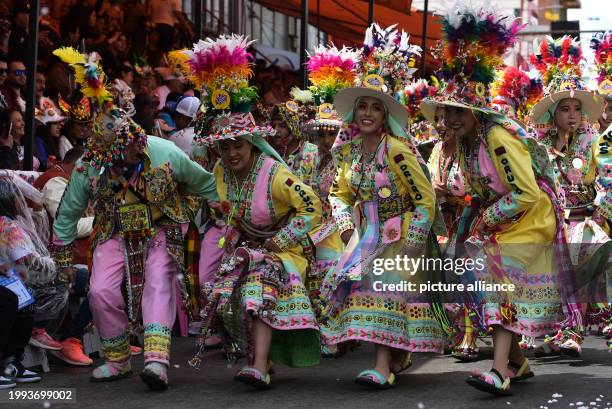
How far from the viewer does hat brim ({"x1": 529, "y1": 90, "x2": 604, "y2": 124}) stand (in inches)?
369

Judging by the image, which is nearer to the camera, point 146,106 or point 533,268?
point 533,268

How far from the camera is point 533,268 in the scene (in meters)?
7.11

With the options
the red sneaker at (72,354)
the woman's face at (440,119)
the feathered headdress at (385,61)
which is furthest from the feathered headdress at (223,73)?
the red sneaker at (72,354)

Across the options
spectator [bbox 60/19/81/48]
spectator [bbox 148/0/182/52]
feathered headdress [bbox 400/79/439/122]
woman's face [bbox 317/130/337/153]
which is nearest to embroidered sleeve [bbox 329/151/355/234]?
woman's face [bbox 317/130/337/153]

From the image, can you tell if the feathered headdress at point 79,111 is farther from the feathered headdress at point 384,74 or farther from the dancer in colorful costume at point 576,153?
the dancer in colorful costume at point 576,153

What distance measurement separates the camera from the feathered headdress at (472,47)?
24.1 feet

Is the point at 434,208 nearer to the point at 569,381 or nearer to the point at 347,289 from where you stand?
the point at 347,289

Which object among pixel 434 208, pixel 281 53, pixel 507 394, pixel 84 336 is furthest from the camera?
pixel 281 53

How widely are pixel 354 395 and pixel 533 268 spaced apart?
51.8 inches

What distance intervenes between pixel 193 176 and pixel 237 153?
0.42 meters

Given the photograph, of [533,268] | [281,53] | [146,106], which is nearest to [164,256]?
[533,268]

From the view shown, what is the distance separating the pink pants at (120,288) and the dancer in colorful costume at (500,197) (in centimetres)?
185

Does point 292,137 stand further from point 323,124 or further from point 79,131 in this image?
point 79,131

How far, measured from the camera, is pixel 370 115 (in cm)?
746
